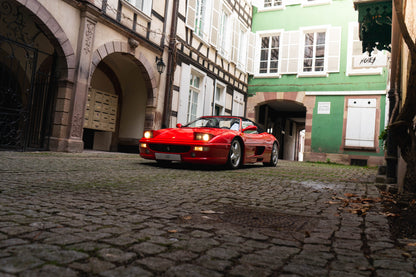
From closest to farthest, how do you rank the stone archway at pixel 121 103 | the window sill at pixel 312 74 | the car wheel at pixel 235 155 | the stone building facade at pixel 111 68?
the car wheel at pixel 235 155, the stone building facade at pixel 111 68, the stone archway at pixel 121 103, the window sill at pixel 312 74

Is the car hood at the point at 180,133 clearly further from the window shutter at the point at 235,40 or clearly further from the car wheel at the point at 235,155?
the window shutter at the point at 235,40

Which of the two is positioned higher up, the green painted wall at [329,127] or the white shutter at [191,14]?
the white shutter at [191,14]

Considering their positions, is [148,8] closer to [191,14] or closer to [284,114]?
[191,14]

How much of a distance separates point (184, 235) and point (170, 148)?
4.77 meters

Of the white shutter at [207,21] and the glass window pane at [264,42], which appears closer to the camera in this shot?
the white shutter at [207,21]

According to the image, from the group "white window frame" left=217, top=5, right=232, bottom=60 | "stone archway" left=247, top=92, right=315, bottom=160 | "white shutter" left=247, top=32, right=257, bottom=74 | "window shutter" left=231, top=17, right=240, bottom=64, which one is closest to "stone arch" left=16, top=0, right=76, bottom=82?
"white window frame" left=217, top=5, right=232, bottom=60

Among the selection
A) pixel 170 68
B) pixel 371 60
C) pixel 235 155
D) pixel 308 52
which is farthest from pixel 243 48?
pixel 235 155

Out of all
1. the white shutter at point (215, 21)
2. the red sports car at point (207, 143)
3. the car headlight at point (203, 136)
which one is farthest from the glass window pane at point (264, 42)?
the car headlight at point (203, 136)

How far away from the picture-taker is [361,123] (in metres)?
16.9

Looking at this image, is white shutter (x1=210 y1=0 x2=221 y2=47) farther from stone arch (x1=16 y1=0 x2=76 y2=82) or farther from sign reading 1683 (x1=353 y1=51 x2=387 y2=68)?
stone arch (x1=16 y1=0 x2=76 y2=82)

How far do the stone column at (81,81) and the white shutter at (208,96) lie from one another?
21.5 feet

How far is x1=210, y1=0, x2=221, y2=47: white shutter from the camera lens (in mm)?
14945

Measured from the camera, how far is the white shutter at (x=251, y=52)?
62.4 ft

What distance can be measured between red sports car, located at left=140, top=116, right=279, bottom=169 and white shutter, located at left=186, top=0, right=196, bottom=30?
6.53 meters
